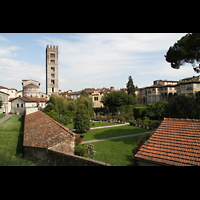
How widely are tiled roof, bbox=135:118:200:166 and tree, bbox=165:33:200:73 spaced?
428 inches

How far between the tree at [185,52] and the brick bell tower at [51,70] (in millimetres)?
35188

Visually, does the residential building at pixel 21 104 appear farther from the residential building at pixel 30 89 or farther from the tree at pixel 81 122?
the tree at pixel 81 122

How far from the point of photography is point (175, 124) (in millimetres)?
7270

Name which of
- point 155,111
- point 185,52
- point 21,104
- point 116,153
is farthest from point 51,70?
→ point 116,153

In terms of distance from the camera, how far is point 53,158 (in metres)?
6.68

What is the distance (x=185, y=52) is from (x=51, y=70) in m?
38.5

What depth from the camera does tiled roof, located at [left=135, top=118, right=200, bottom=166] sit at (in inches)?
195

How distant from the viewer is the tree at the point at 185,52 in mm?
14156

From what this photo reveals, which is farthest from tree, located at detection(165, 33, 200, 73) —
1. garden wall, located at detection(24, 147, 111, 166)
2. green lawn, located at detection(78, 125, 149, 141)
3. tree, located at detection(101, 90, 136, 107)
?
tree, located at detection(101, 90, 136, 107)

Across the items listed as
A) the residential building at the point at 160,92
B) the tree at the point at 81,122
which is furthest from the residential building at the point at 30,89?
the residential building at the point at 160,92

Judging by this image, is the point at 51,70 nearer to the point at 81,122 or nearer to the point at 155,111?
the point at 81,122

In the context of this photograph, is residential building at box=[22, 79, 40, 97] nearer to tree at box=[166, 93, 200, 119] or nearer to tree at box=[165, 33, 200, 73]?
tree at box=[165, 33, 200, 73]
